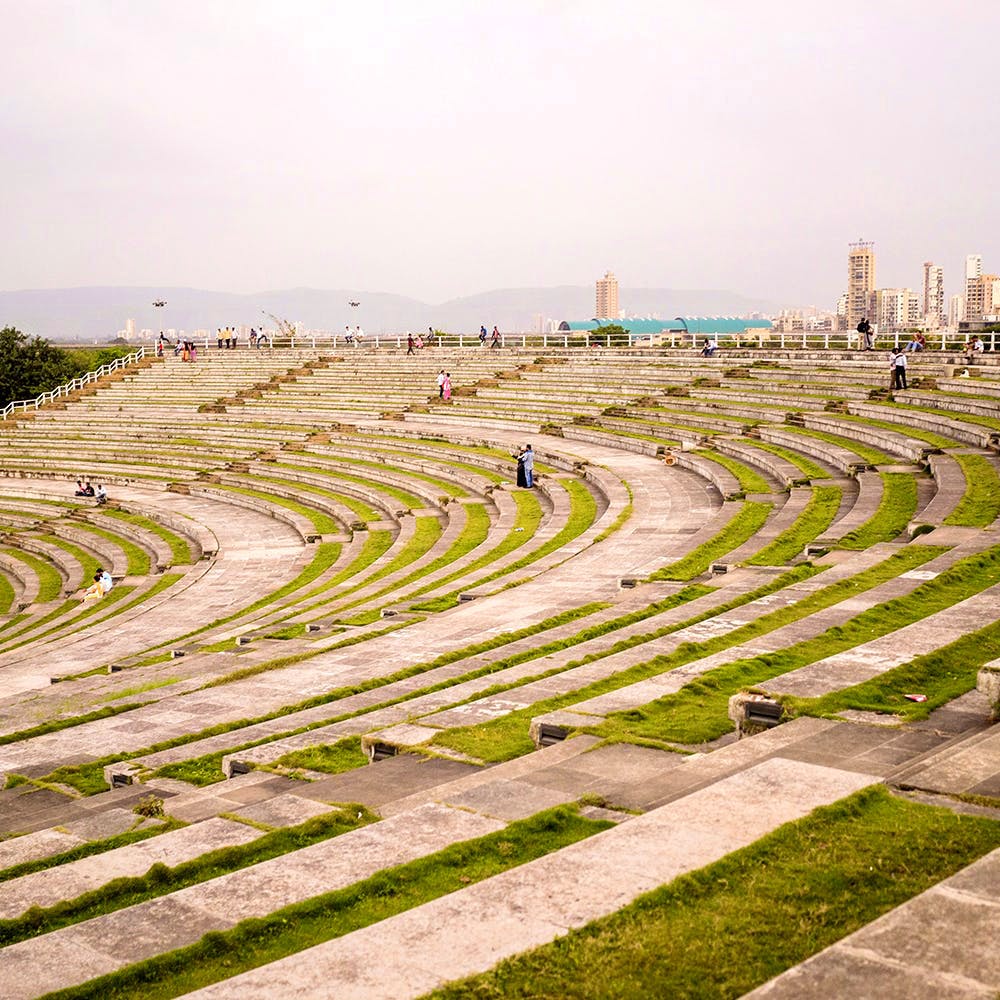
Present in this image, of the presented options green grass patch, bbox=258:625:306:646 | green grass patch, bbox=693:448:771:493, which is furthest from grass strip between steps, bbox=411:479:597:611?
green grass patch, bbox=693:448:771:493

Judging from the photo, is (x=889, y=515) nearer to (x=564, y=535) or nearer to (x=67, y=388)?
(x=564, y=535)

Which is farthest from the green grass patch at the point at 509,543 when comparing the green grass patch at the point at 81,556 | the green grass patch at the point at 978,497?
the green grass patch at the point at 81,556

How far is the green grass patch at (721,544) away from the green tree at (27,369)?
72870 millimetres

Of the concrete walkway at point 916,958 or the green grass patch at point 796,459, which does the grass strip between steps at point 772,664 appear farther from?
the green grass patch at point 796,459

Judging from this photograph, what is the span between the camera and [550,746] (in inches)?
362

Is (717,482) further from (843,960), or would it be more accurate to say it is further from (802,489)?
(843,960)

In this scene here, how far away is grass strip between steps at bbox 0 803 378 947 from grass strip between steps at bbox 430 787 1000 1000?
8.43 ft

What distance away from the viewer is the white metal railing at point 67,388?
6141 cm

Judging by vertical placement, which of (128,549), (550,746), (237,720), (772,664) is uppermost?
(772,664)

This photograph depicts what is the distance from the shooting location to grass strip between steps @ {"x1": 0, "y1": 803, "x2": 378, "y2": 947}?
627cm

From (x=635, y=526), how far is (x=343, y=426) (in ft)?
81.9

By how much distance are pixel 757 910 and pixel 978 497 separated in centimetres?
1539

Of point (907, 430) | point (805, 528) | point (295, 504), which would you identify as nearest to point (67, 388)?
point (295, 504)

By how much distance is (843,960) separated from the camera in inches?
185
